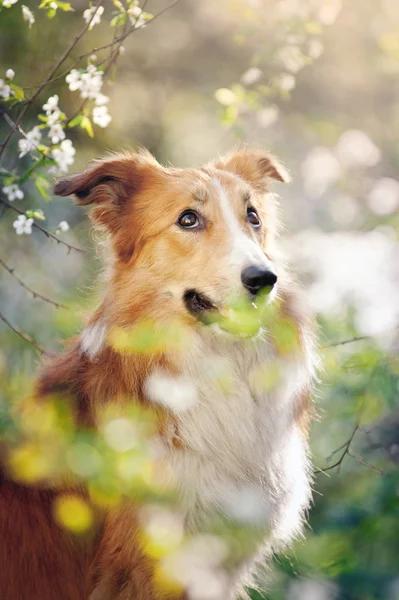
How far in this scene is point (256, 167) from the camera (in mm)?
3906

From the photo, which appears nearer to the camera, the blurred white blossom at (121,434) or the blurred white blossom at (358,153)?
the blurred white blossom at (121,434)

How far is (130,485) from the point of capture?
9.64 ft

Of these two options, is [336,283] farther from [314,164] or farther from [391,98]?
[391,98]

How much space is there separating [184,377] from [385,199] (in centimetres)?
199

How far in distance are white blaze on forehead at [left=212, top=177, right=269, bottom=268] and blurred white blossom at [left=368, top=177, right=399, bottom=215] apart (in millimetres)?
1356

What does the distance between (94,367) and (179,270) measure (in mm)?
557

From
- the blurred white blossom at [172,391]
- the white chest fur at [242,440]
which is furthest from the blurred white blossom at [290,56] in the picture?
the blurred white blossom at [172,391]

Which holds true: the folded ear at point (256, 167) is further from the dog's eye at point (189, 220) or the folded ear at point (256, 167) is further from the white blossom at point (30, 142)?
the white blossom at point (30, 142)

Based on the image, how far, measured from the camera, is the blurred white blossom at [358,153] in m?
5.38

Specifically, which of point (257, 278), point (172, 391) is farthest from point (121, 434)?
point (257, 278)

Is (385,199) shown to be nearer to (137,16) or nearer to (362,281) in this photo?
(362,281)

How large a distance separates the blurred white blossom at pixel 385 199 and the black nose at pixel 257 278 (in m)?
1.62

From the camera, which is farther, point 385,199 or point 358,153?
point 358,153

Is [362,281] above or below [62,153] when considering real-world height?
below
